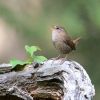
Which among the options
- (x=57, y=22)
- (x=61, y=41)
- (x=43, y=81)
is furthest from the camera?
(x=57, y=22)

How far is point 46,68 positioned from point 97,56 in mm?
6236

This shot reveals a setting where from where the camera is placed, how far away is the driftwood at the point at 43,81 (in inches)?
175

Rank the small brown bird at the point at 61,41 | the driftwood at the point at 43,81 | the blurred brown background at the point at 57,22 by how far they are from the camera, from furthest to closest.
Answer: the blurred brown background at the point at 57,22 → the small brown bird at the point at 61,41 → the driftwood at the point at 43,81

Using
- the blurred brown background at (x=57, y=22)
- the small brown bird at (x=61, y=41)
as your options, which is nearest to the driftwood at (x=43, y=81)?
the small brown bird at (x=61, y=41)

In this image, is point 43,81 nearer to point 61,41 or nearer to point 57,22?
point 61,41

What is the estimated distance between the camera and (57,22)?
10484mm

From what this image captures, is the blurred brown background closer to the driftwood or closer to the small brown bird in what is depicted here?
the small brown bird

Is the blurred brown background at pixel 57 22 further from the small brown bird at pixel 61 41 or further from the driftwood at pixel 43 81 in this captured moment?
the driftwood at pixel 43 81

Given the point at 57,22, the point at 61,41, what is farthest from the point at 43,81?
the point at 57,22

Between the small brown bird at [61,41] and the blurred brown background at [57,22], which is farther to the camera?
the blurred brown background at [57,22]

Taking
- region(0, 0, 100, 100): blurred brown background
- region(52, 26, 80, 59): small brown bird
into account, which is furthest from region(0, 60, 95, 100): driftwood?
region(0, 0, 100, 100): blurred brown background

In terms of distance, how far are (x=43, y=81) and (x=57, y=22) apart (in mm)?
5885

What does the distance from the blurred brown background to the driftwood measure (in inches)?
186

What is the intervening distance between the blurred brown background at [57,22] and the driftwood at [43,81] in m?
4.72
